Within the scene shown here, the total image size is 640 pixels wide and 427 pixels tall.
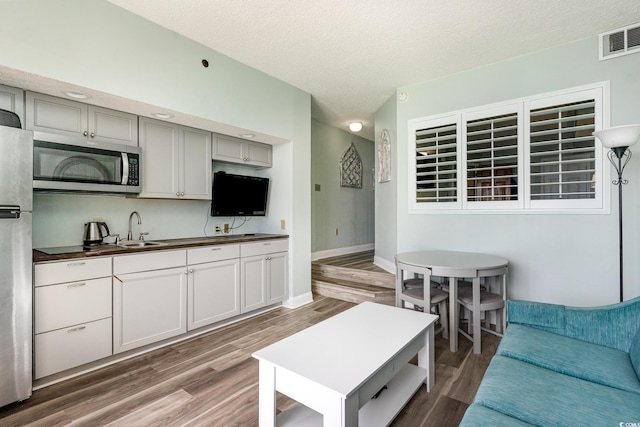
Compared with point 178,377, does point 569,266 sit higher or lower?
higher

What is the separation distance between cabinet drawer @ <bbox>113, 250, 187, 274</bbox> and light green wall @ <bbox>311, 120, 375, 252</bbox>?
2861 mm

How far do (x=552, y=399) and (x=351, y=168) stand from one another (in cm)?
534

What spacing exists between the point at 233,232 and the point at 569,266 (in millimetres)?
3705

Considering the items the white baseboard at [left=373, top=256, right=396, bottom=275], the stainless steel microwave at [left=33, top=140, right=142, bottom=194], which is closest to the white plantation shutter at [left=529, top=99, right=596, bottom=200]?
the white baseboard at [left=373, top=256, right=396, bottom=275]

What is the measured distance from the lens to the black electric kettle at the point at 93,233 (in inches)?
104

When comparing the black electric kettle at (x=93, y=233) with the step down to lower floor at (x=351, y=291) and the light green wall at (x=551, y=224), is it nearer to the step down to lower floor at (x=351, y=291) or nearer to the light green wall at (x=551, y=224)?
the step down to lower floor at (x=351, y=291)

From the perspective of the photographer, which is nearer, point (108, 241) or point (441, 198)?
point (108, 241)

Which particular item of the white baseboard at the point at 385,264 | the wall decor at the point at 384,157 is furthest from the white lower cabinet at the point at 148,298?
the wall decor at the point at 384,157

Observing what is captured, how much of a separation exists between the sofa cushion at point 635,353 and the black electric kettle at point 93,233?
371cm

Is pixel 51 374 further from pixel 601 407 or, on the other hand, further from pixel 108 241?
pixel 601 407

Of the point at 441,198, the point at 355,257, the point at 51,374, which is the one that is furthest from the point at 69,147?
the point at 355,257

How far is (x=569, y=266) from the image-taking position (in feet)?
9.59

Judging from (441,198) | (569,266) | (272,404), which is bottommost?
(272,404)

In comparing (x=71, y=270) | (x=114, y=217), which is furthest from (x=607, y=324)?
(x=114, y=217)
